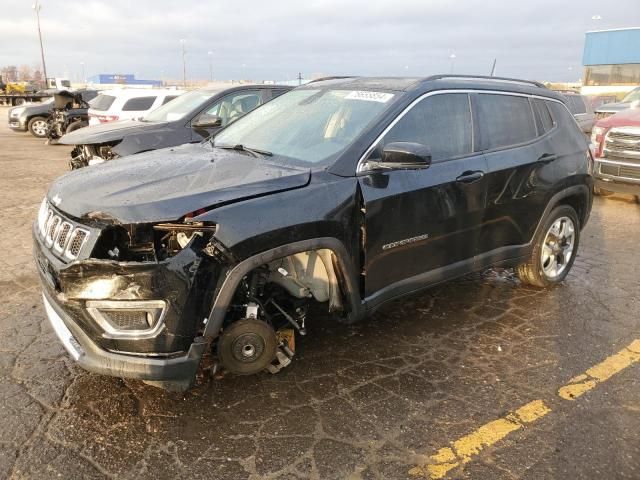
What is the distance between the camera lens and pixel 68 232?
108 inches

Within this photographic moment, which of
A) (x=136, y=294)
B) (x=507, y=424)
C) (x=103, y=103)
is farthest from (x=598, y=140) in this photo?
(x=103, y=103)

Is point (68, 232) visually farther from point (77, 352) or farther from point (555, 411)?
point (555, 411)

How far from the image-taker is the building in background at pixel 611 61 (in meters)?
34.3

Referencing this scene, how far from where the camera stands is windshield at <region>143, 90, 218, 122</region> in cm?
774

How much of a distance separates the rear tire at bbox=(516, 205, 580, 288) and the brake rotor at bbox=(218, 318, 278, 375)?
2.67 m

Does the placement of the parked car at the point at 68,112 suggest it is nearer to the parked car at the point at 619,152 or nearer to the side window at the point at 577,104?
the side window at the point at 577,104

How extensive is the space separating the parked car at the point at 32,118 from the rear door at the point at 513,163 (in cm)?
1761

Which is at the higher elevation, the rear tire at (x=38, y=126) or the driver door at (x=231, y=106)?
the driver door at (x=231, y=106)

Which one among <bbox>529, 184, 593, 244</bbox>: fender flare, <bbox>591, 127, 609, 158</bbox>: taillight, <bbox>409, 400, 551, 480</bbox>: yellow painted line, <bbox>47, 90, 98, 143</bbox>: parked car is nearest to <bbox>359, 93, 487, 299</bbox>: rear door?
<bbox>529, 184, 593, 244</bbox>: fender flare

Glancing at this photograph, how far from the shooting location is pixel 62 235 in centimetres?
279

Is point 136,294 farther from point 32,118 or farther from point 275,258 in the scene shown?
point 32,118

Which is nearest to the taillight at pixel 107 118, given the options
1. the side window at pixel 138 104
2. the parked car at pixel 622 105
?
the side window at pixel 138 104

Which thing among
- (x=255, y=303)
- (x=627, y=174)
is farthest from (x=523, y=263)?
(x=627, y=174)

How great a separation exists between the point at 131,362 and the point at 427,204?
2.07 m
